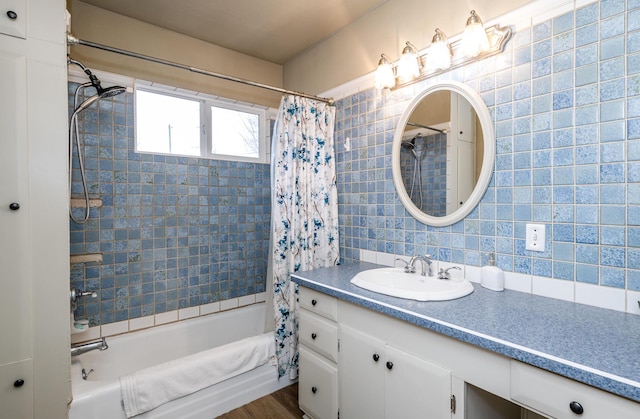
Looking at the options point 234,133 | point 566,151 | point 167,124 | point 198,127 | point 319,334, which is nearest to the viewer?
point 566,151

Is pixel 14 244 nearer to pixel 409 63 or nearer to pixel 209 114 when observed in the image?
pixel 209 114

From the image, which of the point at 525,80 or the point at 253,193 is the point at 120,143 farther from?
the point at 525,80

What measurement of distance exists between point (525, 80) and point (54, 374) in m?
2.38

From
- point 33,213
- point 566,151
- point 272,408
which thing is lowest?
point 272,408

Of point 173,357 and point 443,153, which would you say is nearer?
point 443,153

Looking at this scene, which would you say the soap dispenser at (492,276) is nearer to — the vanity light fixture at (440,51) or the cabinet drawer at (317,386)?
the cabinet drawer at (317,386)

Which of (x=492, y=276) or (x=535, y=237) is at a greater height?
(x=535, y=237)

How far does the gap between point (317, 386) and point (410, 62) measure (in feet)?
6.38

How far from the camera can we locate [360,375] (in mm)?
1509

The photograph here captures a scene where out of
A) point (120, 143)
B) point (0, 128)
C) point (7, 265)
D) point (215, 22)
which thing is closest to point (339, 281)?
point (7, 265)

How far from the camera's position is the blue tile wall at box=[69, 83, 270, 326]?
2.16m

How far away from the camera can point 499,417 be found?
1248mm

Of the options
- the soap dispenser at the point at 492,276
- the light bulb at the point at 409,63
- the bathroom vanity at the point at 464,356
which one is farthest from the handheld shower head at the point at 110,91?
the soap dispenser at the point at 492,276

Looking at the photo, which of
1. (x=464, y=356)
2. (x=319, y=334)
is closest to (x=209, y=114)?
(x=319, y=334)
